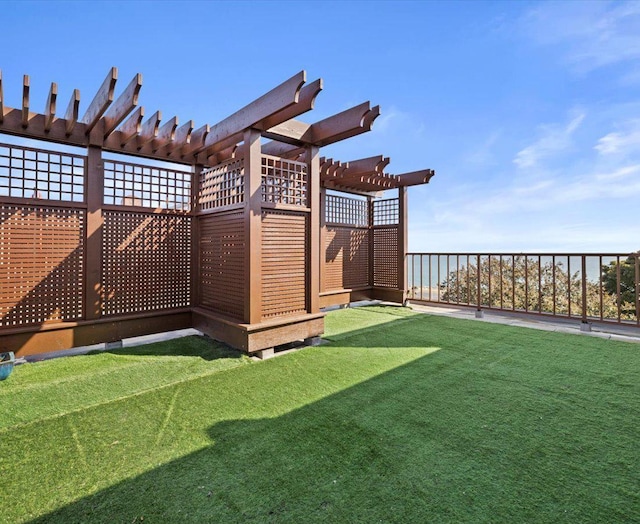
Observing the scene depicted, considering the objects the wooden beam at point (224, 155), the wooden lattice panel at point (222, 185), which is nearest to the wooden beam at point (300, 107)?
the wooden lattice panel at point (222, 185)

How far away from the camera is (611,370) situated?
10.8ft

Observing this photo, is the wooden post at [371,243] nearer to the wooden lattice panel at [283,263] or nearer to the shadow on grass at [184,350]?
the wooden lattice panel at [283,263]

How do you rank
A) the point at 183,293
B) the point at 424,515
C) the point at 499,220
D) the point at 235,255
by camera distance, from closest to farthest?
1. the point at 424,515
2. the point at 235,255
3. the point at 183,293
4. the point at 499,220

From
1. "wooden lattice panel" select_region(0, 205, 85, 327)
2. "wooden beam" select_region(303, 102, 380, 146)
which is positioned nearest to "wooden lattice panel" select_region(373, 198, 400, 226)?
"wooden beam" select_region(303, 102, 380, 146)

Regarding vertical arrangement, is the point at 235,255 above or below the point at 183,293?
above

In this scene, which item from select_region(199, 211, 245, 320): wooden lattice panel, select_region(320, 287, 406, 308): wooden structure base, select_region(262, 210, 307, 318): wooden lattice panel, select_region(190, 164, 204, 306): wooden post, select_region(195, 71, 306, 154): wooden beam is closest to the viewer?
select_region(195, 71, 306, 154): wooden beam

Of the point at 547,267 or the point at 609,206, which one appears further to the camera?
the point at 609,206

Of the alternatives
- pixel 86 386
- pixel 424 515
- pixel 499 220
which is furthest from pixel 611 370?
pixel 499 220

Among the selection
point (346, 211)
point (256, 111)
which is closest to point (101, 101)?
point (256, 111)

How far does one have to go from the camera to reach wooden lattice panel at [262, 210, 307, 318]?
4.08 m

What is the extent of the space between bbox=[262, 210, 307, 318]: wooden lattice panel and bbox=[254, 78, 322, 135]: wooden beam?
105 centimetres

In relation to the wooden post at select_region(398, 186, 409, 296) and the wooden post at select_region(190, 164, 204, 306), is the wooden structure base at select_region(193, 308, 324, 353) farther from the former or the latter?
the wooden post at select_region(398, 186, 409, 296)

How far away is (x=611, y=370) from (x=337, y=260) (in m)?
5.00

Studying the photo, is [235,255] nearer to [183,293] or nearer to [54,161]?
[183,293]
